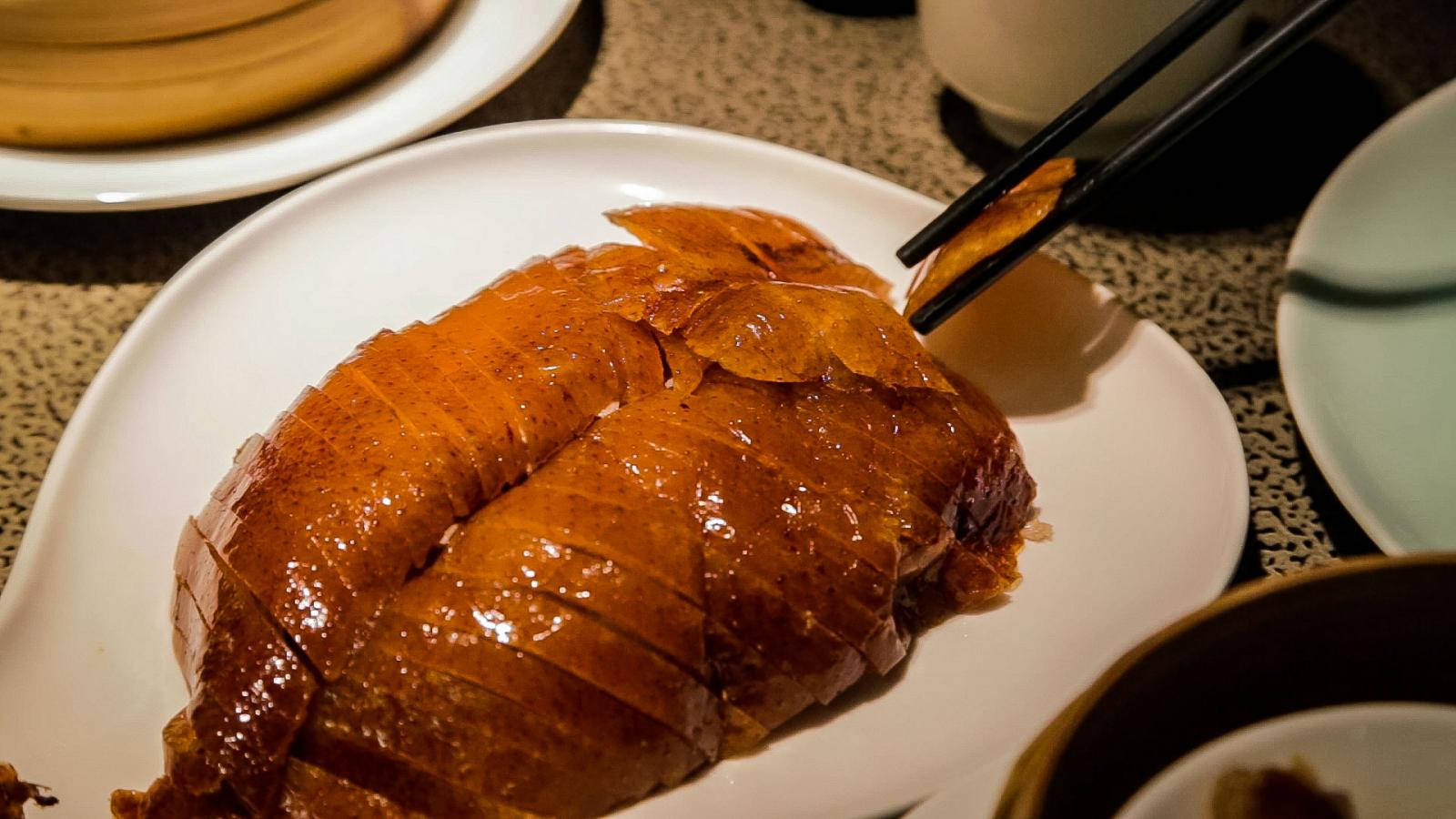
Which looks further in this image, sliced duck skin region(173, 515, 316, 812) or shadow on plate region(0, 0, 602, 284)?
shadow on plate region(0, 0, 602, 284)

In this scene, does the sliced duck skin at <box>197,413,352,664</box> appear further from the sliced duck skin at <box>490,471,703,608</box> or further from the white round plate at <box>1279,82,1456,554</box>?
the white round plate at <box>1279,82,1456,554</box>

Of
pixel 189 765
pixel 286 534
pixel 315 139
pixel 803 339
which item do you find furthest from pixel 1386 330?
pixel 315 139

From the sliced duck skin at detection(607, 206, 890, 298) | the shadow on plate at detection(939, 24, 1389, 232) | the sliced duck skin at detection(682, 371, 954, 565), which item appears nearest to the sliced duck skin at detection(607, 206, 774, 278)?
the sliced duck skin at detection(607, 206, 890, 298)

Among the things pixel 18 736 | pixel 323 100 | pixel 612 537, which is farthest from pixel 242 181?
pixel 612 537

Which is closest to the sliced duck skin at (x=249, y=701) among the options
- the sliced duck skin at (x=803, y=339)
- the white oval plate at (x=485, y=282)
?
the white oval plate at (x=485, y=282)

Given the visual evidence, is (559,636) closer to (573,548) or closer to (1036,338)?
(573,548)

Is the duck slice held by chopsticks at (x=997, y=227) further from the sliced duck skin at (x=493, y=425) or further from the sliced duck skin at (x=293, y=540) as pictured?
the sliced duck skin at (x=293, y=540)

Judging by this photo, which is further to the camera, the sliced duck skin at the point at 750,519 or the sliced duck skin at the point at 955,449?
the sliced duck skin at the point at 955,449
